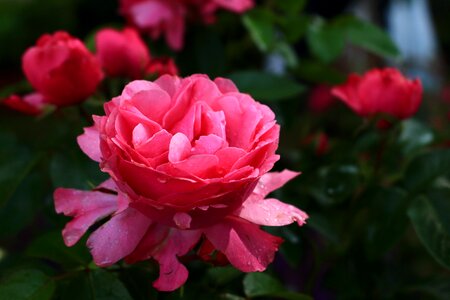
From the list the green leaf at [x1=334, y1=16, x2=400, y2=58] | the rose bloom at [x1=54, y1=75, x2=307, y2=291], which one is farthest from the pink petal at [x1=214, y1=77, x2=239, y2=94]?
the green leaf at [x1=334, y1=16, x2=400, y2=58]

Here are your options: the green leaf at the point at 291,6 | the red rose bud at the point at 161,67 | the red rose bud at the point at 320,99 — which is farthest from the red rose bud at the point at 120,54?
the red rose bud at the point at 320,99

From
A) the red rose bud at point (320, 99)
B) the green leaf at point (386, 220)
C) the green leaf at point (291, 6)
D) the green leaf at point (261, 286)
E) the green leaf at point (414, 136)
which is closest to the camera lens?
the green leaf at point (261, 286)

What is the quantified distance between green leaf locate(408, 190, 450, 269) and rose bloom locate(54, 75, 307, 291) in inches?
6.2

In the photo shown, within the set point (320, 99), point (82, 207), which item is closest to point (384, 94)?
point (82, 207)

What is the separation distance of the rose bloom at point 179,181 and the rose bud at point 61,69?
118mm

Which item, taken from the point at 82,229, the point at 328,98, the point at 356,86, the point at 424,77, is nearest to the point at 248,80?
the point at 356,86

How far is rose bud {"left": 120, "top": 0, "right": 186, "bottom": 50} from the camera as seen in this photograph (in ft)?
2.34

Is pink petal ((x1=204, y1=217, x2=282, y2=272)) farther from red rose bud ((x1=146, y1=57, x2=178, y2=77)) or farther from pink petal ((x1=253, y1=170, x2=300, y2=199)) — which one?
red rose bud ((x1=146, y1=57, x2=178, y2=77))

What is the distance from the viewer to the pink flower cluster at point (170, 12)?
715 millimetres

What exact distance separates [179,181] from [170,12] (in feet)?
1.39

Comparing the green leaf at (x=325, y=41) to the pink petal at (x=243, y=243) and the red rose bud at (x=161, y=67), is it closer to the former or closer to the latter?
the red rose bud at (x=161, y=67)

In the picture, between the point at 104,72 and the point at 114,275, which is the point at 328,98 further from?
the point at 114,275

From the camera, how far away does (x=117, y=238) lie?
38 cm

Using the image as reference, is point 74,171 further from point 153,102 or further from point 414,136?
point 414,136
